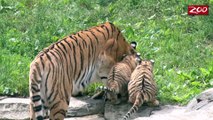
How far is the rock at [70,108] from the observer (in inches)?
345

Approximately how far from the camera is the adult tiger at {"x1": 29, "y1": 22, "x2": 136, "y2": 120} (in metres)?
7.56

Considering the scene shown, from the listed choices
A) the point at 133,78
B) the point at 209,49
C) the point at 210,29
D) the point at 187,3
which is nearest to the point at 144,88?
the point at 133,78

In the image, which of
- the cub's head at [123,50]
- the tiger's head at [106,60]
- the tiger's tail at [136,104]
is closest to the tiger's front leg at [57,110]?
the tiger's tail at [136,104]

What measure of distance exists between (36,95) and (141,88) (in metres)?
1.59

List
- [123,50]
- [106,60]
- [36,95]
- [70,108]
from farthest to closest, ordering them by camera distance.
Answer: [123,50] → [106,60] → [70,108] → [36,95]

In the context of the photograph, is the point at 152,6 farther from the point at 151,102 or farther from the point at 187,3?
the point at 151,102

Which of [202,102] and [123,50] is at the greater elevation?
[123,50]

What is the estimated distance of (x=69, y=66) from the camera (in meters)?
8.20

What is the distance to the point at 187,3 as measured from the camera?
13203 millimetres

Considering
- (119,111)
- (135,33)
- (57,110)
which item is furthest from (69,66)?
(135,33)

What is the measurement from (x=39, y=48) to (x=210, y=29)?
125 inches

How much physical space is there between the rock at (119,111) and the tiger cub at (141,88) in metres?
0.13

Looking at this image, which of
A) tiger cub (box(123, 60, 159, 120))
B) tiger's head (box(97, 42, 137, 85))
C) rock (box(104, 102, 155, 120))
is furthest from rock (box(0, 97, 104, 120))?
tiger cub (box(123, 60, 159, 120))

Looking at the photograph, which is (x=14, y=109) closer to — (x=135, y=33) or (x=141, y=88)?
(x=141, y=88)
